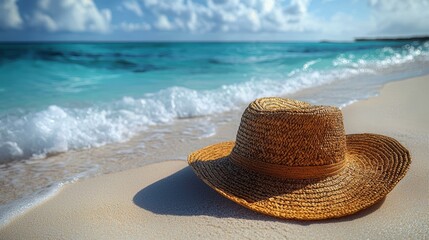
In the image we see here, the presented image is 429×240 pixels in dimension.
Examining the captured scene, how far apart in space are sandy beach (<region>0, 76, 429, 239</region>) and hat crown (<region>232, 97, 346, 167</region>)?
1.22 ft

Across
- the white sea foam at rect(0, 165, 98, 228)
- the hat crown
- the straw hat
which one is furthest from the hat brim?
the white sea foam at rect(0, 165, 98, 228)

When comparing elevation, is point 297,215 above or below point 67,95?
above

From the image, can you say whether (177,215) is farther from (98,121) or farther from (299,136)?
(98,121)

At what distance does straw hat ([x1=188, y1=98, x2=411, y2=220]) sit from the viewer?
1945mm

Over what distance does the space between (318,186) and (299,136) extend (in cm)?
32

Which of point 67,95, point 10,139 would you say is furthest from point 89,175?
point 67,95

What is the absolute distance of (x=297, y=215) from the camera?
1.88m

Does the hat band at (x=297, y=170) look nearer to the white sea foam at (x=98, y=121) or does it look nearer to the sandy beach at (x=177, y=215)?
the sandy beach at (x=177, y=215)

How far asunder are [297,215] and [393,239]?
52 centimetres

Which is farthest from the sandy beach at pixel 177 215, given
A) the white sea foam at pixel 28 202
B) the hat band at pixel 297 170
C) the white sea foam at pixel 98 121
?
the white sea foam at pixel 98 121

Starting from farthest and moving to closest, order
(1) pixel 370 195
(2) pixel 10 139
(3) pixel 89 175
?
(2) pixel 10 139 < (3) pixel 89 175 < (1) pixel 370 195

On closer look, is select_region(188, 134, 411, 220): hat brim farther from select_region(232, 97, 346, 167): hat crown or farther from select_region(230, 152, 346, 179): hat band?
select_region(232, 97, 346, 167): hat crown

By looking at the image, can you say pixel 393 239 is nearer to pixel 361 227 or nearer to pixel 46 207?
pixel 361 227

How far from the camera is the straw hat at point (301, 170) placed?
1.95 meters
